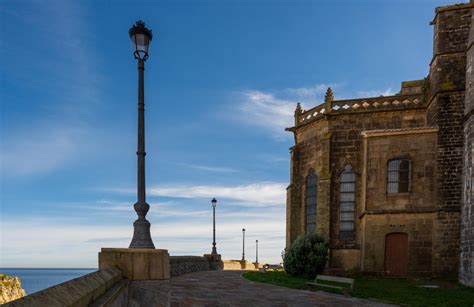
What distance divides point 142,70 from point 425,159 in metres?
17.0

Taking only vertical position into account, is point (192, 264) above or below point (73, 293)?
below

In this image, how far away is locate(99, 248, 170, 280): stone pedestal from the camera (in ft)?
19.5

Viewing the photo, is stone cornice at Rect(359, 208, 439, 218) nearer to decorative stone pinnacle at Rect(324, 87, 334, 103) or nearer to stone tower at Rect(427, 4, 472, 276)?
stone tower at Rect(427, 4, 472, 276)

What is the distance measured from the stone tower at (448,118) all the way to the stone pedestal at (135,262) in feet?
55.7

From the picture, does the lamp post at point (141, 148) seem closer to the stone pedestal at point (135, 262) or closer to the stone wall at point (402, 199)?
the stone pedestal at point (135, 262)

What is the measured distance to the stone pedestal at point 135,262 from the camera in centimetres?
594

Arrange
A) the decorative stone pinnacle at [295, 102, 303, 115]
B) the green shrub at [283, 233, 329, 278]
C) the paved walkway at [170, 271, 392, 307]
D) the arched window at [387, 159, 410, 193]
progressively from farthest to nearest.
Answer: the decorative stone pinnacle at [295, 102, 303, 115]
the arched window at [387, 159, 410, 193]
the green shrub at [283, 233, 329, 278]
the paved walkway at [170, 271, 392, 307]

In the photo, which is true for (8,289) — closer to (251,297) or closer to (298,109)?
(298,109)

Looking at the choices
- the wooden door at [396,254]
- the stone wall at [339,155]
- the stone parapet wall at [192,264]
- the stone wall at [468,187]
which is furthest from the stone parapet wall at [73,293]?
the stone wall at [339,155]

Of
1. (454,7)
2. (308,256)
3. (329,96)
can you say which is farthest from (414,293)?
(454,7)

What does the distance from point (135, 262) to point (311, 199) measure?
63.2ft

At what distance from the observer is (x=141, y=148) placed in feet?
23.1

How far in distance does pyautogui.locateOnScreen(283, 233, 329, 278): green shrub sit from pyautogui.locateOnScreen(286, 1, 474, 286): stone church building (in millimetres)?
3190

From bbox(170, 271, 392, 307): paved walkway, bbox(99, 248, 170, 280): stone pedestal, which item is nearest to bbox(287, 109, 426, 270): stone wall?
bbox(170, 271, 392, 307): paved walkway
